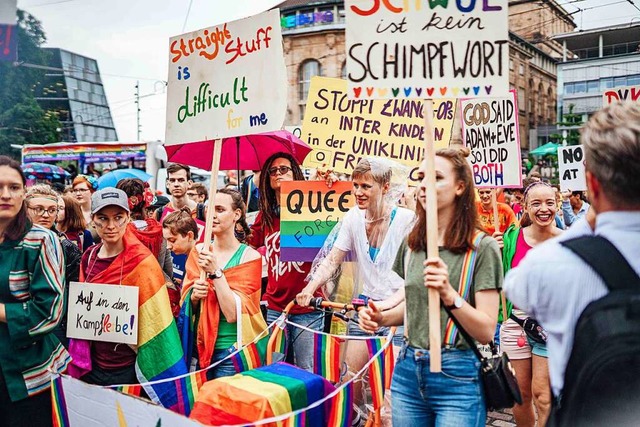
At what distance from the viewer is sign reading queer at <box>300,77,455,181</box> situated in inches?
241

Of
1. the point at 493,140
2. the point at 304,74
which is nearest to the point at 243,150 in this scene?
the point at 493,140

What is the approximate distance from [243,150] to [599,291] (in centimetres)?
491

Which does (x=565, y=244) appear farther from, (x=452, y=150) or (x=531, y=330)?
(x=531, y=330)

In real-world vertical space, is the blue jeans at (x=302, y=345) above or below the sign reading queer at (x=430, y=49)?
below

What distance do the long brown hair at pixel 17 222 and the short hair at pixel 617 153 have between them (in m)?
2.79

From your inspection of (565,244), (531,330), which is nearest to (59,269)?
(565,244)

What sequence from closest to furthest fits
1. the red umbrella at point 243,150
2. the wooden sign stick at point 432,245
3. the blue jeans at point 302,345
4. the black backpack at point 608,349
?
the black backpack at point 608,349
the wooden sign stick at point 432,245
the blue jeans at point 302,345
the red umbrella at point 243,150

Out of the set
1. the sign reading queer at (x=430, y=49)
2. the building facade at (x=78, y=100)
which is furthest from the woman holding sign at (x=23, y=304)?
the building facade at (x=78, y=100)

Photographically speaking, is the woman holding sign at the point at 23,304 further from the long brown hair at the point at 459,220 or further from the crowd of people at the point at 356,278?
the long brown hair at the point at 459,220

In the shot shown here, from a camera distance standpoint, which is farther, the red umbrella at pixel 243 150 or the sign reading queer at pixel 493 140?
the red umbrella at pixel 243 150

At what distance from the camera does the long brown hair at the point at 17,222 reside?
10.7 ft

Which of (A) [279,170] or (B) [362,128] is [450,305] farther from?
(B) [362,128]

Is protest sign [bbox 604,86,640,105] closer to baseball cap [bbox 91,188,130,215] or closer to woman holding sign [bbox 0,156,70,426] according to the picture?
baseball cap [bbox 91,188,130,215]

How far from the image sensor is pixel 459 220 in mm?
2711
